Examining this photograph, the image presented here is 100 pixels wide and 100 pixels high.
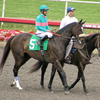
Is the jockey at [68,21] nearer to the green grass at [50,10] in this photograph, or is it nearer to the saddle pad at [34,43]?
the saddle pad at [34,43]

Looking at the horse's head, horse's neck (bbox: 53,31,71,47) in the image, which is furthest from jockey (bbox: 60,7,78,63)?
the horse's head

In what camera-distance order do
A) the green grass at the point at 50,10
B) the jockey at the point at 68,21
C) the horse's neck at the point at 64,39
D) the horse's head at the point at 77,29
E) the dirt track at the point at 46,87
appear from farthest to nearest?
1. the green grass at the point at 50,10
2. the jockey at the point at 68,21
3. the horse's neck at the point at 64,39
4. the horse's head at the point at 77,29
5. the dirt track at the point at 46,87

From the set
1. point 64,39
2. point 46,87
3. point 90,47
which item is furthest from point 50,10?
point 64,39

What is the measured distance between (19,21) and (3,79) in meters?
6.65

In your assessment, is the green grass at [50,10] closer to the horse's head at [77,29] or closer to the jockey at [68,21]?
the jockey at [68,21]

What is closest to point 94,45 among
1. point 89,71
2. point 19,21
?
point 89,71

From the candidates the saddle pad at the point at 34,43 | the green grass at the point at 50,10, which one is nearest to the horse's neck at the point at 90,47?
the saddle pad at the point at 34,43

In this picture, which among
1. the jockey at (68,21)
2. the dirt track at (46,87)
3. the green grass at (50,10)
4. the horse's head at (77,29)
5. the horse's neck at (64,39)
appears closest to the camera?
the dirt track at (46,87)

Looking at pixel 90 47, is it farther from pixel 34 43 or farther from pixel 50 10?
pixel 50 10

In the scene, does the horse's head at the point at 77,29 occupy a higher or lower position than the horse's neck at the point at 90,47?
higher

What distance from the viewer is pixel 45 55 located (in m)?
5.73

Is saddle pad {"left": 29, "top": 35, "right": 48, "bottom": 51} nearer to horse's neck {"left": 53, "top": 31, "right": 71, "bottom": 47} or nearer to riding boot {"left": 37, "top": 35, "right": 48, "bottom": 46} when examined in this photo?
riding boot {"left": 37, "top": 35, "right": 48, "bottom": 46}

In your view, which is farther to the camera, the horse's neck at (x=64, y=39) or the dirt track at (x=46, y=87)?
the horse's neck at (x=64, y=39)

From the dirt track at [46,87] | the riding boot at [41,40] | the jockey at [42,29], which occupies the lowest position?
the dirt track at [46,87]
